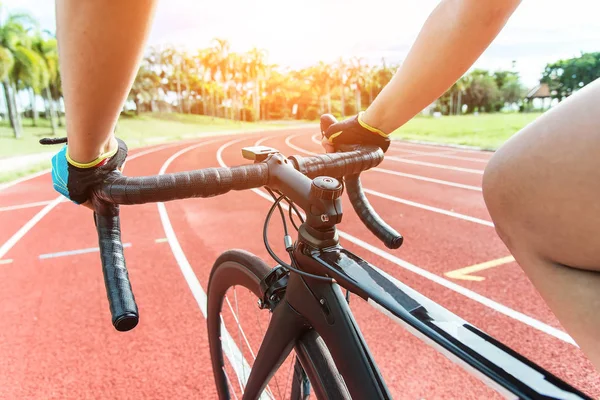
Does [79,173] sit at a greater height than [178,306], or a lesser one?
greater

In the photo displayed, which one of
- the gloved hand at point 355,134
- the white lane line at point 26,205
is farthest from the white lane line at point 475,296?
the white lane line at point 26,205

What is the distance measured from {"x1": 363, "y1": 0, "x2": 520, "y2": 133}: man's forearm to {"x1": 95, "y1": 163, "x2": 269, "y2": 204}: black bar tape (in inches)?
18.3

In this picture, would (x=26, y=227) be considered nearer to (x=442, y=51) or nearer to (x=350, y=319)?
(x=350, y=319)

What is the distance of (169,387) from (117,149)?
223 cm

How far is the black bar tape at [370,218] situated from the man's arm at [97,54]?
0.79m

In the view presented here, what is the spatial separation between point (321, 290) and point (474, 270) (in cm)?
394

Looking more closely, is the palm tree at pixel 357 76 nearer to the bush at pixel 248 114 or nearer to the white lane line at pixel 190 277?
the bush at pixel 248 114

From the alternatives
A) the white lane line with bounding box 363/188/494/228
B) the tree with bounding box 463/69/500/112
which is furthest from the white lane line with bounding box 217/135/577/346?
the tree with bounding box 463/69/500/112

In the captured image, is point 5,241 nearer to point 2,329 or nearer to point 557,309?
point 2,329

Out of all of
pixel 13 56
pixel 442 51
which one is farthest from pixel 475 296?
pixel 13 56

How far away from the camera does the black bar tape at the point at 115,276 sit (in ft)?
3.03

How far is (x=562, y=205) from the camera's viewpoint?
2.01 ft

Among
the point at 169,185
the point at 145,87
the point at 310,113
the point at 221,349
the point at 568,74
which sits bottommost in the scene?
the point at 221,349

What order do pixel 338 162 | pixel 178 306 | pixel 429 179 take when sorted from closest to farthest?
1. pixel 338 162
2. pixel 178 306
3. pixel 429 179
